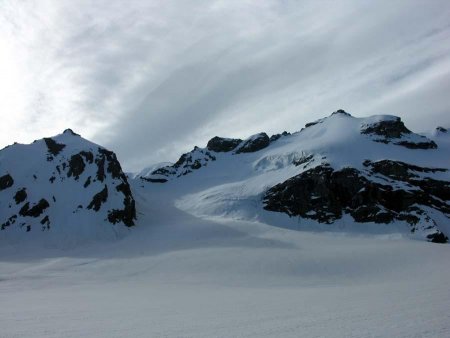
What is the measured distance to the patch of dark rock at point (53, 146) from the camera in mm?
86800

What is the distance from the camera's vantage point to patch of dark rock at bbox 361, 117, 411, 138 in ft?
334

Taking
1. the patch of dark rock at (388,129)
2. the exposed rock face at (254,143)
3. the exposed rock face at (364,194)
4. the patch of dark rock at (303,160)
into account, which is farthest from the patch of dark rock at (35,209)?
the patch of dark rock at (388,129)

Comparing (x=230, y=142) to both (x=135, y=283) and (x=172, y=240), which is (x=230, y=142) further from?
(x=135, y=283)

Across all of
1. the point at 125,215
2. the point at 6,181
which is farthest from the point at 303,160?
the point at 6,181

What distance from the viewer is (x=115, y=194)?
261 feet

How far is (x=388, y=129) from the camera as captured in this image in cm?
10225

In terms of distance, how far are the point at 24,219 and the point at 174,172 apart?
61738 millimetres

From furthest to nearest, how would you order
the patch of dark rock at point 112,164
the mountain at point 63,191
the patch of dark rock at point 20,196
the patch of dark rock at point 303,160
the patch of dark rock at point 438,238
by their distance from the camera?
the patch of dark rock at point 303,160
the patch of dark rock at point 112,164
the patch of dark rock at point 20,196
the mountain at point 63,191
the patch of dark rock at point 438,238

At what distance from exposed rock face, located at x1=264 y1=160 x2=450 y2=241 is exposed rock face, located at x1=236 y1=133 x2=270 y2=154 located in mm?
46834

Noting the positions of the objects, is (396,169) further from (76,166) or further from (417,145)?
(76,166)

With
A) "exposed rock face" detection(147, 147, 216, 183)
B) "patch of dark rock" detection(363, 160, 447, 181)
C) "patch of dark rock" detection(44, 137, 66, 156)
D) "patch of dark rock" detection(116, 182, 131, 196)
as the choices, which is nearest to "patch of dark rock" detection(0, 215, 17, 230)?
"patch of dark rock" detection(44, 137, 66, 156)

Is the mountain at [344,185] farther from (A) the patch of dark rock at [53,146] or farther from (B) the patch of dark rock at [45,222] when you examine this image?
(A) the patch of dark rock at [53,146]

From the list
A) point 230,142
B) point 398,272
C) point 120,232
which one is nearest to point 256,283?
point 398,272

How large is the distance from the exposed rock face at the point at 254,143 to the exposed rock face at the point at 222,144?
554cm
